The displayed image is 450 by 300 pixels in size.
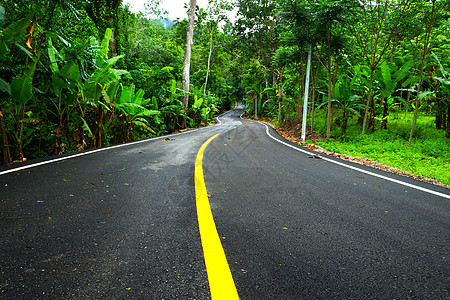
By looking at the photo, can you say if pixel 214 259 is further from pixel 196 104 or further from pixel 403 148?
pixel 196 104

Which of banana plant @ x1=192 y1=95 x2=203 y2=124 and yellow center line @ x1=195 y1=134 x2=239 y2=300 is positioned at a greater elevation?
banana plant @ x1=192 y1=95 x2=203 y2=124

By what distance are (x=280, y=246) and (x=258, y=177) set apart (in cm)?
210

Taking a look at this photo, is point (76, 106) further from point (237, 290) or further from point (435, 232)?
point (435, 232)

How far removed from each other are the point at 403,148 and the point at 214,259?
894 centimetres

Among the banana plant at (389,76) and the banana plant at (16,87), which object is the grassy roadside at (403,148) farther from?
the banana plant at (16,87)

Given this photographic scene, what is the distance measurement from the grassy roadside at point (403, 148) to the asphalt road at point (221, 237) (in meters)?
2.75

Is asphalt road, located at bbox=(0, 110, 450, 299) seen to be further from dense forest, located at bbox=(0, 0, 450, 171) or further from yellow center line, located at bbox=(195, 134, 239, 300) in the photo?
dense forest, located at bbox=(0, 0, 450, 171)

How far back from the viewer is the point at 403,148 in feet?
26.7

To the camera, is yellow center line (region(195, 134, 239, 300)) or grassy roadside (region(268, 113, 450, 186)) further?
grassy roadside (region(268, 113, 450, 186))

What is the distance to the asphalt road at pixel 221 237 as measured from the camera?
4.68ft

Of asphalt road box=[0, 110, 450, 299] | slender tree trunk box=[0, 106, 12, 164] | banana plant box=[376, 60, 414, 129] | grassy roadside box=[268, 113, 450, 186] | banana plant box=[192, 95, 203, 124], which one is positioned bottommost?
grassy roadside box=[268, 113, 450, 186]

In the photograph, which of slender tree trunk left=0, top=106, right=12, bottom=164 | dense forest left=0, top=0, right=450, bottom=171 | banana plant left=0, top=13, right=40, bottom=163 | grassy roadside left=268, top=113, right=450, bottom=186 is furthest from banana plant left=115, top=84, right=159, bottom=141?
grassy roadside left=268, top=113, right=450, bottom=186

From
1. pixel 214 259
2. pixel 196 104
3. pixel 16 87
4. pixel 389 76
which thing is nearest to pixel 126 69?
pixel 196 104

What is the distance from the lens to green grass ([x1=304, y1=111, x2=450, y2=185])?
6.01m
